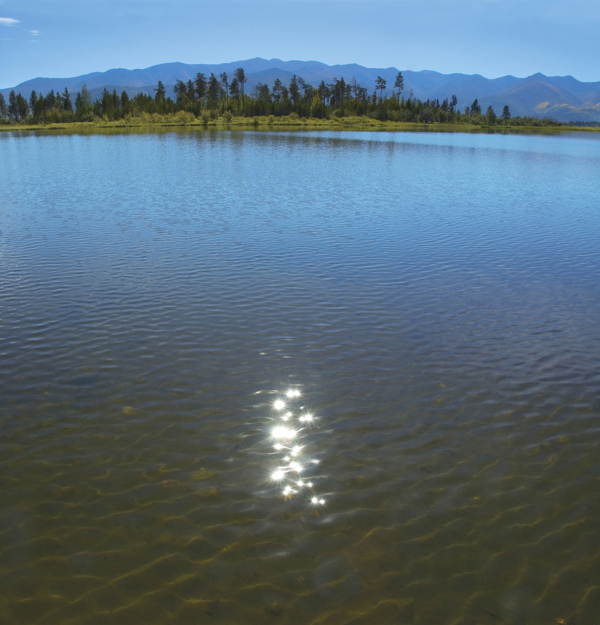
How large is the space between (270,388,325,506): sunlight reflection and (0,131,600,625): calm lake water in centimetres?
4

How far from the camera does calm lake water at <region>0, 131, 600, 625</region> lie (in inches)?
248

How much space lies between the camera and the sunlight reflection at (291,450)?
25.7ft

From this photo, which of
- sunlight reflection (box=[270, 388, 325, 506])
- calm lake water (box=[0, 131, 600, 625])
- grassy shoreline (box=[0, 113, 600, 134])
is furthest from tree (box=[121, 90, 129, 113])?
sunlight reflection (box=[270, 388, 325, 506])

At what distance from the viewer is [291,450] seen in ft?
28.8

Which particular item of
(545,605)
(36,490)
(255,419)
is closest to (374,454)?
(255,419)

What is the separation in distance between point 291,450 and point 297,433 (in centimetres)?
53

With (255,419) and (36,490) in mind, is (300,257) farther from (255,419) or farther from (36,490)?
(36,490)

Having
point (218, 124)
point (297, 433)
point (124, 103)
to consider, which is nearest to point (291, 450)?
point (297, 433)

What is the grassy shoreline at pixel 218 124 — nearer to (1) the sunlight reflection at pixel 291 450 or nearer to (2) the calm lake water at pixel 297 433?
(2) the calm lake water at pixel 297 433

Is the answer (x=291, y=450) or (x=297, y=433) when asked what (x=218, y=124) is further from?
(x=291, y=450)

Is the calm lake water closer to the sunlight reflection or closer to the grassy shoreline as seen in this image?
the sunlight reflection

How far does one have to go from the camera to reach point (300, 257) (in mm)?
20516

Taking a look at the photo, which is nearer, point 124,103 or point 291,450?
point 291,450

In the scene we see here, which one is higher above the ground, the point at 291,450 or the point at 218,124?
the point at 218,124
